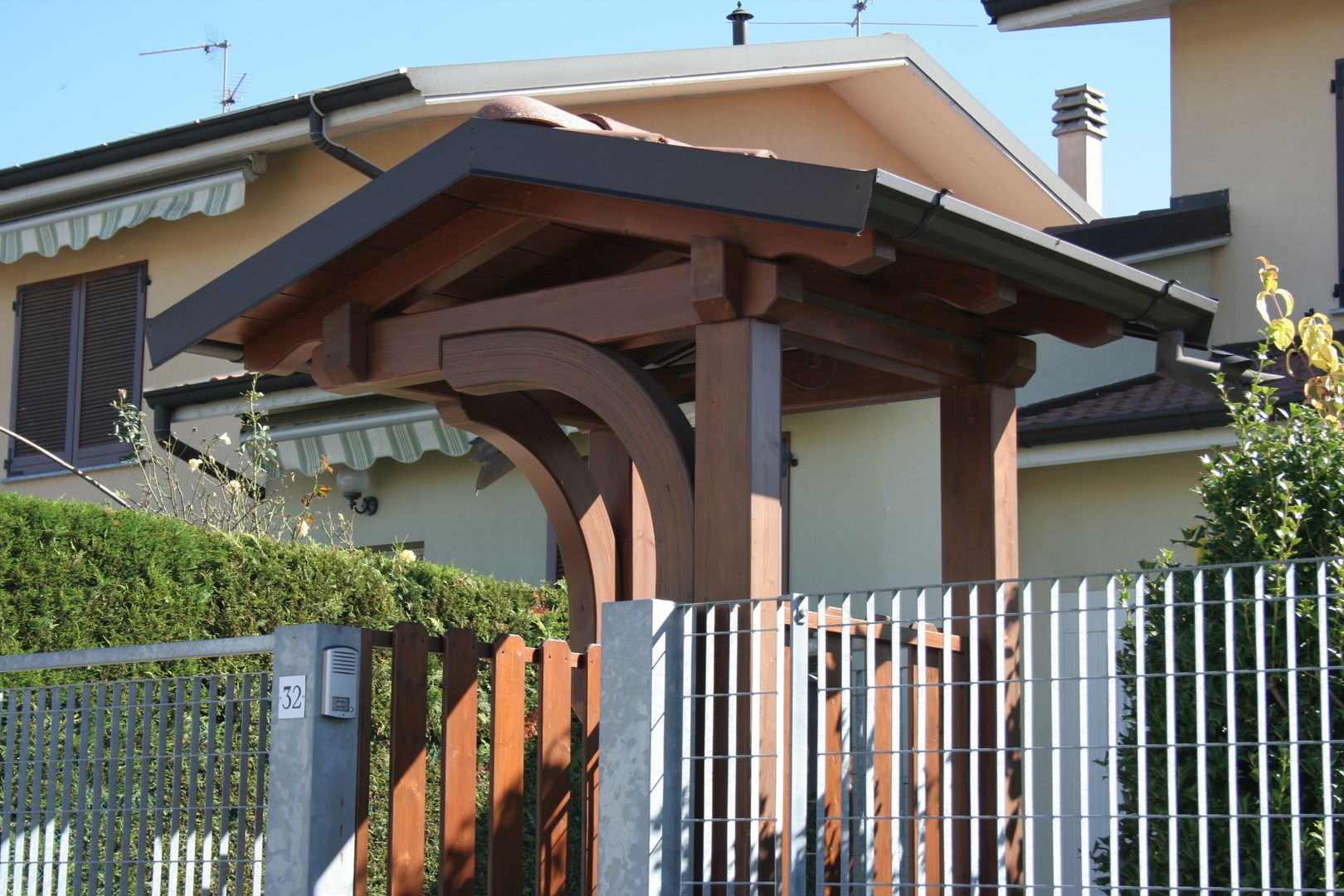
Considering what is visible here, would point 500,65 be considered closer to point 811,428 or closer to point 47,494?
point 811,428

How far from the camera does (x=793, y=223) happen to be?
5168mm

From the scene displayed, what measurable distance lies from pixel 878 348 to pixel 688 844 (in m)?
2.00

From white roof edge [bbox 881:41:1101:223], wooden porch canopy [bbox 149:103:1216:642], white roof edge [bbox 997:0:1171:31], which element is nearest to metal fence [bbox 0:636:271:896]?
wooden porch canopy [bbox 149:103:1216:642]

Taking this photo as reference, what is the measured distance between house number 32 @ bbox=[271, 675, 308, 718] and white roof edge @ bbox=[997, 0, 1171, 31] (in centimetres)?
947

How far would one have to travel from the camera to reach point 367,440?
1352 centimetres

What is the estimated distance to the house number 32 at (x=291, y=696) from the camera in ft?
17.7

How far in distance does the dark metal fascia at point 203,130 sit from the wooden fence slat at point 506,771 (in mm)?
8992

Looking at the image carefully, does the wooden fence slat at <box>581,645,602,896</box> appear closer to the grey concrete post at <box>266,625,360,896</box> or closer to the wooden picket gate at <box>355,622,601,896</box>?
the wooden picket gate at <box>355,622,601,896</box>

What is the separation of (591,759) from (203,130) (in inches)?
413

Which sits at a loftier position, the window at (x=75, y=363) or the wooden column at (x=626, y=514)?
the window at (x=75, y=363)

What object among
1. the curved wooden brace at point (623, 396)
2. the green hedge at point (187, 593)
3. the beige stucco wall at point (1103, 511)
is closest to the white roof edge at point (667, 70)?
the beige stucco wall at point (1103, 511)

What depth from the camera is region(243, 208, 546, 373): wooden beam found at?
254 inches

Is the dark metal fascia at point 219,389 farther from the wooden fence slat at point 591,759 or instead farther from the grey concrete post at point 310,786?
the grey concrete post at point 310,786

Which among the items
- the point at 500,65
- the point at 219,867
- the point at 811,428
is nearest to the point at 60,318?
the point at 500,65
